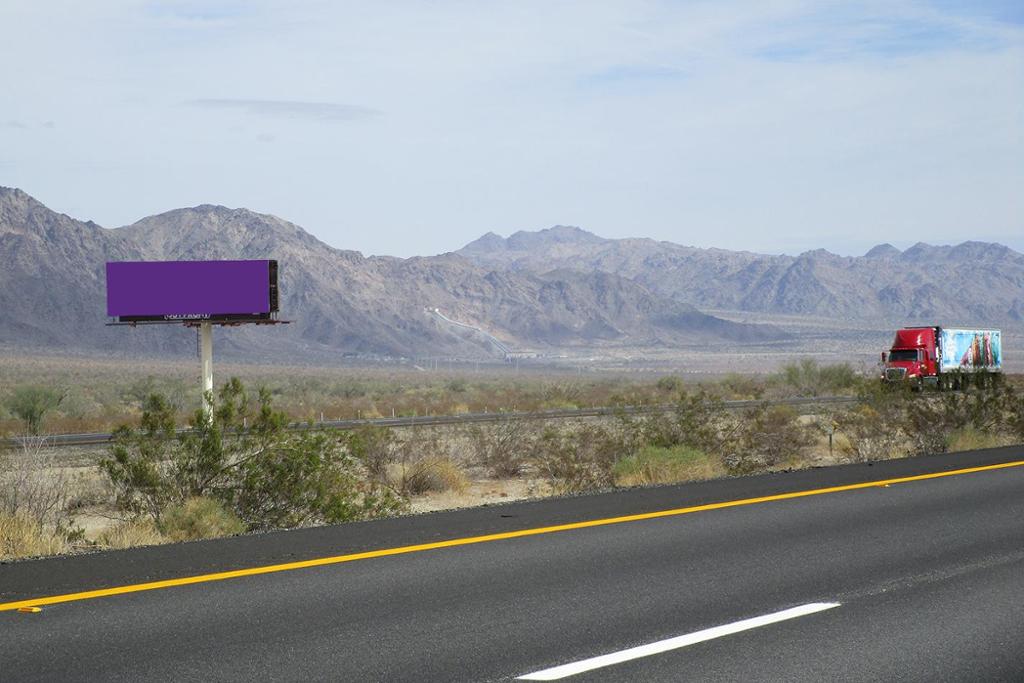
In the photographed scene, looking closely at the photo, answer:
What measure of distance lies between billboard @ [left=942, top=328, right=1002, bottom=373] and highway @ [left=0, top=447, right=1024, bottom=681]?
43561 mm

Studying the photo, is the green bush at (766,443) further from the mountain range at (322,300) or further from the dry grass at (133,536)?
the mountain range at (322,300)

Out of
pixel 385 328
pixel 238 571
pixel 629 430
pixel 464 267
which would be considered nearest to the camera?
pixel 238 571

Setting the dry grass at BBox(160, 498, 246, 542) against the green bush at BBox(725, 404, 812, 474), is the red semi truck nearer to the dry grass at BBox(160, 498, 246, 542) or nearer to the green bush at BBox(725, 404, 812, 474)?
the green bush at BBox(725, 404, 812, 474)

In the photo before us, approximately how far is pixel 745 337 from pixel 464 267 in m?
43.4

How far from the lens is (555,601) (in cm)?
780

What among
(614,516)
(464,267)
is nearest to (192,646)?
(614,516)

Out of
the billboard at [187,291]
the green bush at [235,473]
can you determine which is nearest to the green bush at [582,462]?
the green bush at [235,473]

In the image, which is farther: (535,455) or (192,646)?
(535,455)

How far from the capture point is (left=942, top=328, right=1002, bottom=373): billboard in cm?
5361

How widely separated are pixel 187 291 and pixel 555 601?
31434 mm

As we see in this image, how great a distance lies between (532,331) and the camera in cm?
17900

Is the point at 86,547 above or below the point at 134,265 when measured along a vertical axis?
below

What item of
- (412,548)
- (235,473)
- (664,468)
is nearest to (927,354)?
(664,468)

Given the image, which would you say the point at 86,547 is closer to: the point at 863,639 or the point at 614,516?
the point at 614,516
